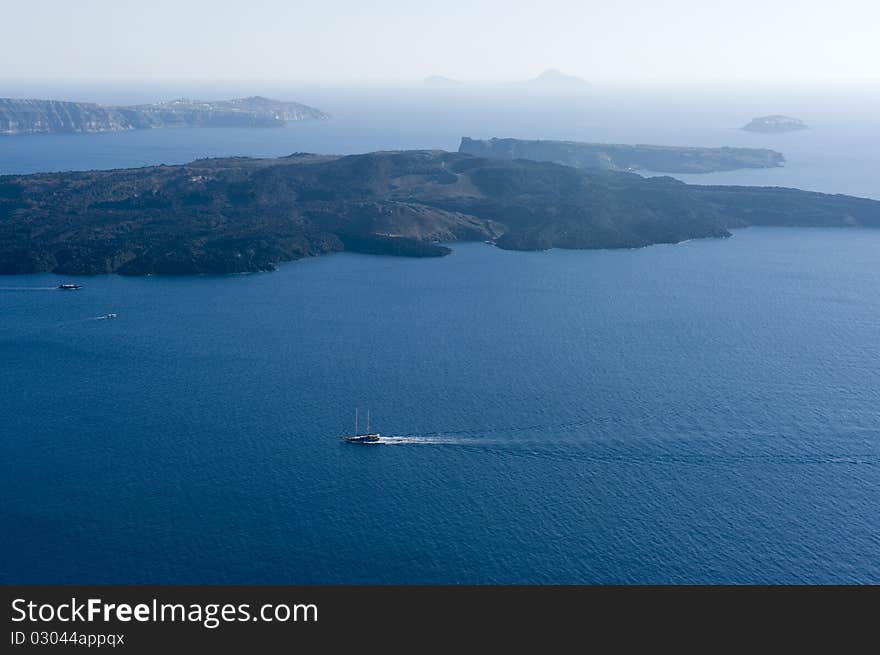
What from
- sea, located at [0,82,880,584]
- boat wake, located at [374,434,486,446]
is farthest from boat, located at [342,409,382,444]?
sea, located at [0,82,880,584]

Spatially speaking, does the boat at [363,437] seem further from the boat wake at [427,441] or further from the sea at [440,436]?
the sea at [440,436]

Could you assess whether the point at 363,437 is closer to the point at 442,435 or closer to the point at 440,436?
the point at 440,436

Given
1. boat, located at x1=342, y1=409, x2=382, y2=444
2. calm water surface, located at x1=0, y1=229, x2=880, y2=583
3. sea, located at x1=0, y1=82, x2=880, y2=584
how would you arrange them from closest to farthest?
sea, located at x1=0, y1=82, x2=880, y2=584 → calm water surface, located at x1=0, y1=229, x2=880, y2=583 → boat, located at x1=342, y1=409, x2=382, y2=444

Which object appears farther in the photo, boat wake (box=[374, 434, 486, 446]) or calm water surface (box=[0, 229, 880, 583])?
boat wake (box=[374, 434, 486, 446])

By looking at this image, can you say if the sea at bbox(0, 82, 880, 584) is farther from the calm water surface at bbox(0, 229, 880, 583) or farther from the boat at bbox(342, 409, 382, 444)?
the boat at bbox(342, 409, 382, 444)

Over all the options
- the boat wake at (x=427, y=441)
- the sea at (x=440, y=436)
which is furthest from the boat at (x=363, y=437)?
the sea at (x=440, y=436)

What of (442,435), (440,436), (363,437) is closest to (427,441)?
(440,436)

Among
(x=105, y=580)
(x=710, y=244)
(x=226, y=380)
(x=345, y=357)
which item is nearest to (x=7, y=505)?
(x=105, y=580)

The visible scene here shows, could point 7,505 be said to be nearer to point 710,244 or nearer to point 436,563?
point 436,563
